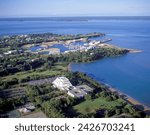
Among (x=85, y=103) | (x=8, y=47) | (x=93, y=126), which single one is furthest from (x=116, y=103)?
(x=8, y=47)

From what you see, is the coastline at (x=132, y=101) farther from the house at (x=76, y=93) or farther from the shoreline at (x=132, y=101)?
the house at (x=76, y=93)

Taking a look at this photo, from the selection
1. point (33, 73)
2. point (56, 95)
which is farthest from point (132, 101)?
point (33, 73)

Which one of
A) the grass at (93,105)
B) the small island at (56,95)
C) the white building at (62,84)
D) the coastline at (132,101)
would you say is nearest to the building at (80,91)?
the small island at (56,95)

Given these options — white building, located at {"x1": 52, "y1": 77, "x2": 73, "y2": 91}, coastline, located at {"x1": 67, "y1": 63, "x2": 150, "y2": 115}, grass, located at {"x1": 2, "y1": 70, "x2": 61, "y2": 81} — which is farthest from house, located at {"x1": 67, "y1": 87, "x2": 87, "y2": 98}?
grass, located at {"x1": 2, "y1": 70, "x2": 61, "y2": 81}

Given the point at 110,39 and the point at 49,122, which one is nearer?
the point at 49,122

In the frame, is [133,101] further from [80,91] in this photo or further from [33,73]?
[33,73]

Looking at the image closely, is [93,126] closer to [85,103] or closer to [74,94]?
[85,103]
